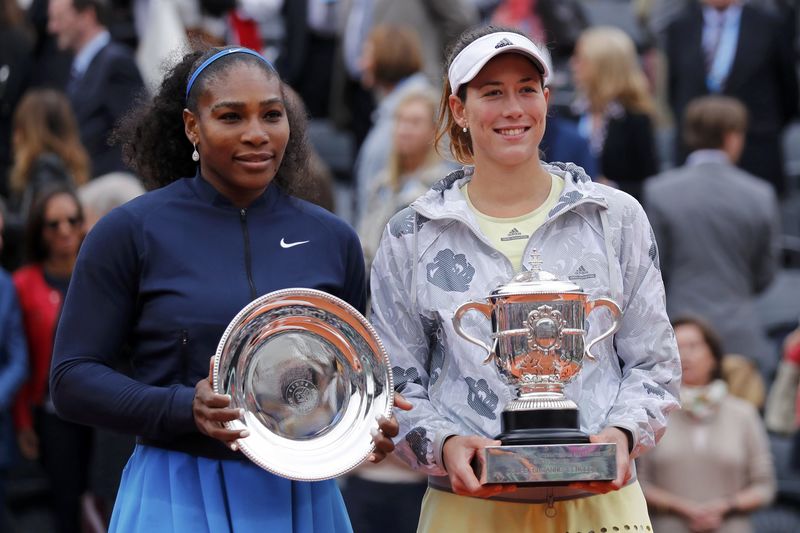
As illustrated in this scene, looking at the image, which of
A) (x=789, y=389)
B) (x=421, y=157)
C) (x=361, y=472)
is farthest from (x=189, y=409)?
(x=789, y=389)

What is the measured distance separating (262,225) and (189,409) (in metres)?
0.52

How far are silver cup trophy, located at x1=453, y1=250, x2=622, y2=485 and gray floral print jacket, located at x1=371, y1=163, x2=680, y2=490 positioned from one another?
11 cm

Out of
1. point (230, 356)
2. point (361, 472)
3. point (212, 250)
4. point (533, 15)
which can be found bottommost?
point (361, 472)

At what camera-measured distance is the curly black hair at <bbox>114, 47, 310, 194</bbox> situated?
409cm

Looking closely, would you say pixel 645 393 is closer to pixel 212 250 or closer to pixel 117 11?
pixel 212 250

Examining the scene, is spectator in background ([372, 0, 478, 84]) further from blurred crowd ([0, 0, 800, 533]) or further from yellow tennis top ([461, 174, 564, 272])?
yellow tennis top ([461, 174, 564, 272])

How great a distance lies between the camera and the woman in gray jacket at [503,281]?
385 cm

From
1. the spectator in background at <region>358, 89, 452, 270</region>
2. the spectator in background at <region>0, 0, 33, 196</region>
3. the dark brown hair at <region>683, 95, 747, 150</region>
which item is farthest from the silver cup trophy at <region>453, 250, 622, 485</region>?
the spectator in background at <region>0, 0, 33, 196</region>

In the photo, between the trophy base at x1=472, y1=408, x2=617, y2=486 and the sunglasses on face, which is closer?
the trophy base at x1=472, y1=408, x2=617, y2=486

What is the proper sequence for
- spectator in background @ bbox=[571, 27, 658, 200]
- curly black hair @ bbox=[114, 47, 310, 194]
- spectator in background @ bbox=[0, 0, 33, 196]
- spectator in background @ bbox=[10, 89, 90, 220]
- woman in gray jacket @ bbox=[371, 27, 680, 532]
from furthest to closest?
1. spectator in background @ bbox=[0, 0, 33, 196]
2. spectator in background @ bbox=[10, 89, 90, 220]
3. spectator in background @ bbox=[571, 27, 658, 200]
4. curly black hair @ bbox=[114, 47, 310, 194]
5. woman in gray jacket @ bbox=[371, 27, 680, 532]

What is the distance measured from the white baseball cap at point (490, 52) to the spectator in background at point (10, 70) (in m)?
6.24

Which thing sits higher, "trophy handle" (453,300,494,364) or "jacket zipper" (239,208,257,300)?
"jacket zipper" (239,208,257,300)

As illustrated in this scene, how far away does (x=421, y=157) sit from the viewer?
25.2 feet

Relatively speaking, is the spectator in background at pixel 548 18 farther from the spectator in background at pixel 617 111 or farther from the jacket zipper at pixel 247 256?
the jacket zipper at pixel 247 256
